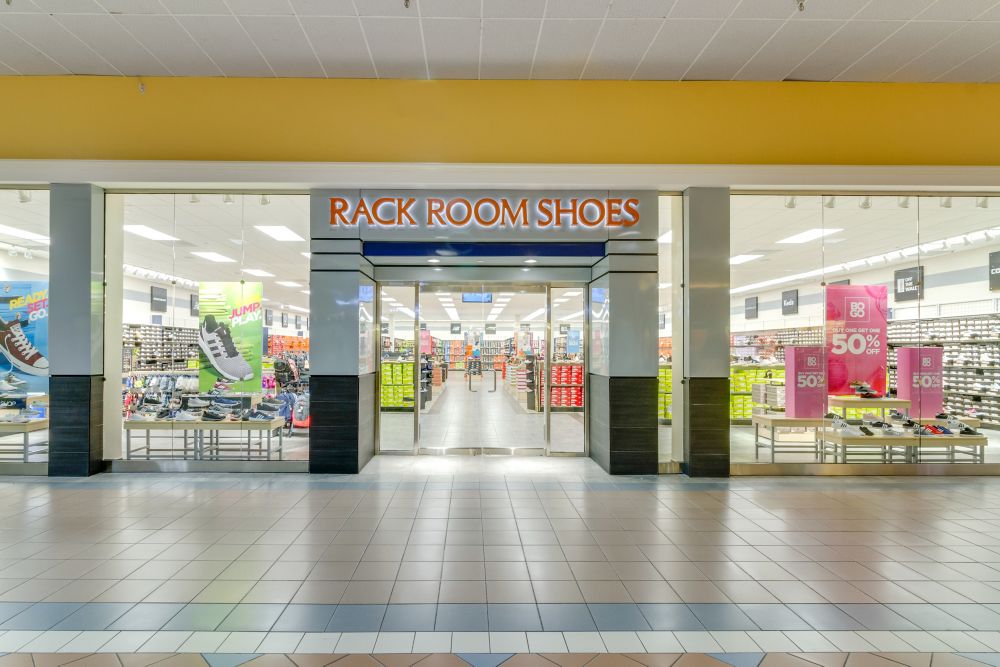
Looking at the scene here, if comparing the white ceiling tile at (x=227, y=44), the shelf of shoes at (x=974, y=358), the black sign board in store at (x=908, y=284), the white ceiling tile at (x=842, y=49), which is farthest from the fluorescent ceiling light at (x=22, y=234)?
the shelf of shoes at (x=974, y=358)

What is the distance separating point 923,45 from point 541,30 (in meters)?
3.73

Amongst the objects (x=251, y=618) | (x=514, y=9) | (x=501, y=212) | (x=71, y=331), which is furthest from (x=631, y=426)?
(x=71, y=331)

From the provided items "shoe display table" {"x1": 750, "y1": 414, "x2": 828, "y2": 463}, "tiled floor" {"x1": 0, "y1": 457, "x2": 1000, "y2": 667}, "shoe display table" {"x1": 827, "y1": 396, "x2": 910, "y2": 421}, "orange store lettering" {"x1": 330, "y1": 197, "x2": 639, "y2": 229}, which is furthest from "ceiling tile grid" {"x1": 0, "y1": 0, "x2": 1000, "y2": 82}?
"tiled floor" {"x1": 0, "y1": 457, "x2": 1000, "y2": 667}

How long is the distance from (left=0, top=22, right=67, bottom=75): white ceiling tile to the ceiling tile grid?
0.05 feet

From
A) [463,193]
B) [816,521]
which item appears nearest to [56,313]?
[463,193]

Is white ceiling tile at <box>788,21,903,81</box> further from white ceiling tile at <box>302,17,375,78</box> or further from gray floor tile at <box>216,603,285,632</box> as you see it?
gray floor tile at <box>216,603,285,632</box>

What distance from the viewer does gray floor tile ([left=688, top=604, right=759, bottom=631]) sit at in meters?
2.60

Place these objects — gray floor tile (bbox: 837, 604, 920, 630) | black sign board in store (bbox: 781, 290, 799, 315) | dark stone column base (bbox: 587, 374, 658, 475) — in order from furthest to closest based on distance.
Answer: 1. black sign board in store (bbox: 781, 290, 799, 315)
2. dark stone column base (bbox: 587, 374, 658, 475)
3. gray floor tile (bbox: 837, 604, 920, 630)

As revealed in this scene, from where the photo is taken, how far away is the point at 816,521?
4184mm

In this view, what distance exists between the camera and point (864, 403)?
19.4 feet

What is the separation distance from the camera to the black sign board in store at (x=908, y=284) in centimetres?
645

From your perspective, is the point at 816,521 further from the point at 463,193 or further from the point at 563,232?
the point at 463,193

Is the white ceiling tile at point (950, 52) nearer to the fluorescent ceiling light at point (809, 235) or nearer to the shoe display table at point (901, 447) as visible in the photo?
the fluorescent ceiling light at point (809, 235)

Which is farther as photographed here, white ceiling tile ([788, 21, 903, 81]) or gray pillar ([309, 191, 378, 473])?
gray pillar ([309, 191, 378, 473])
